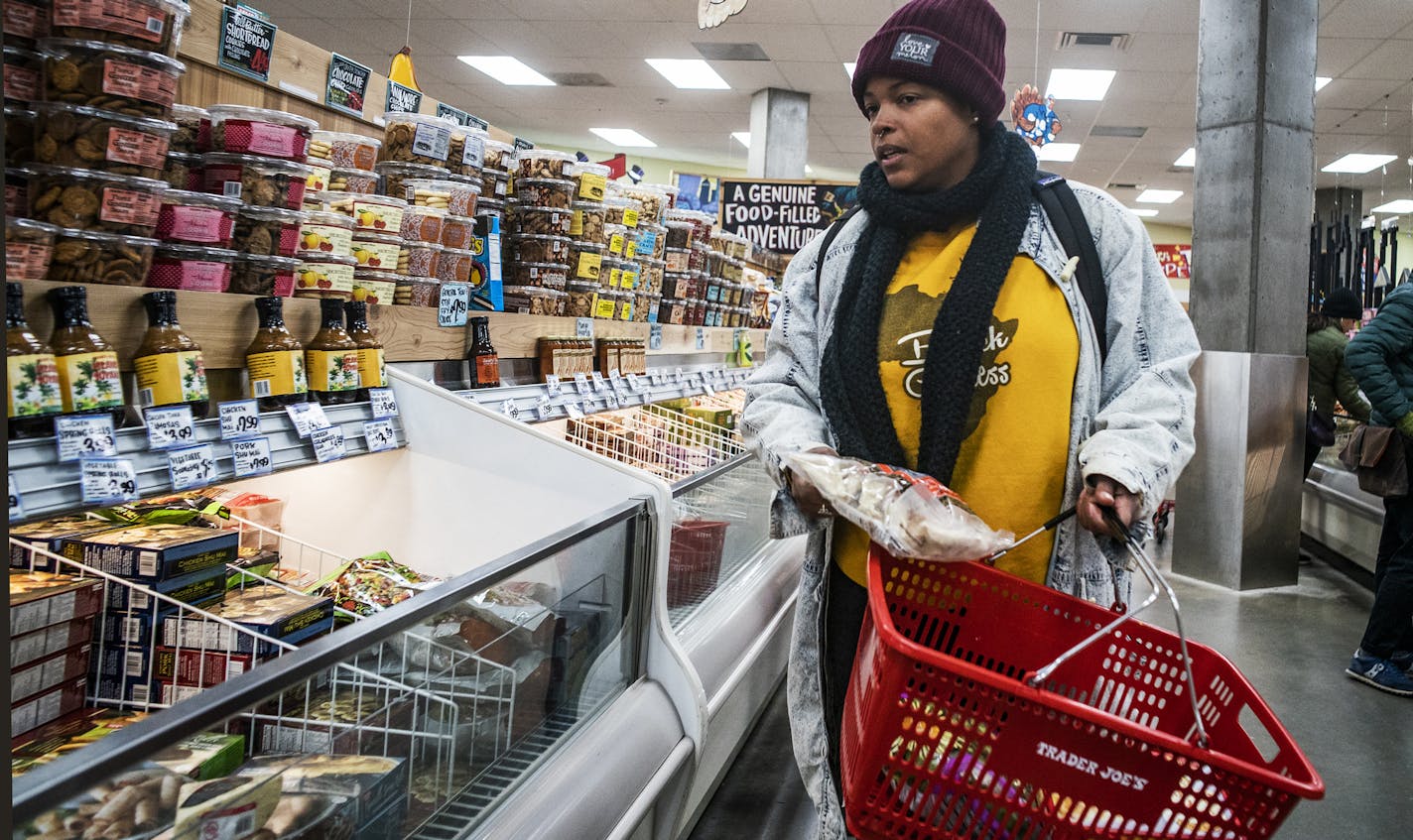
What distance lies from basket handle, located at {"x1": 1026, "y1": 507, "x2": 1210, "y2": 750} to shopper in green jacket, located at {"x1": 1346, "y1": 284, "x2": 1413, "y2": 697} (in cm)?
320

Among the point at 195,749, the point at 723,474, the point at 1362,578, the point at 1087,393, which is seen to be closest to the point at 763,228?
the point at 1362,578

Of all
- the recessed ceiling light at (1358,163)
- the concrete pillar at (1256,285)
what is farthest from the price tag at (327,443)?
the recessed ceiling light at (1358,163)

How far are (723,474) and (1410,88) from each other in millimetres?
10357

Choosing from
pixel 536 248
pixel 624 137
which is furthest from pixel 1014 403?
pixel 624 137

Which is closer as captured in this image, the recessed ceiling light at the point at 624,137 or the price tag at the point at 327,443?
the price tag at the point at 327,443

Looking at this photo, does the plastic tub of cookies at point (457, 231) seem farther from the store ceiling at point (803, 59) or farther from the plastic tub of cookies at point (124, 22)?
the store ceiling at point (803, 59)

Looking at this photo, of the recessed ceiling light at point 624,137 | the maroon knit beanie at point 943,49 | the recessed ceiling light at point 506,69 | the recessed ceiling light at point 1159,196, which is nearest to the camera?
the maroon knit beanie at point 943,49

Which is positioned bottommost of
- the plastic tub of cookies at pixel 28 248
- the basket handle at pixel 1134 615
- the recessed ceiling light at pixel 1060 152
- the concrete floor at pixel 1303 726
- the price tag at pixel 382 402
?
the concrete floor at pixel 1303 726

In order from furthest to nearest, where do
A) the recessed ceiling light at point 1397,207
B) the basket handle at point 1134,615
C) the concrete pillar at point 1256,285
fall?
1. the recessed ceiling light at point 1397,207
2. the concrete pillar at point 1256,285
3. the basket handle at point 1134,615

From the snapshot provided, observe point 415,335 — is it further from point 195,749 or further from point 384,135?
point 195,749

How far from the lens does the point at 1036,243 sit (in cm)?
157

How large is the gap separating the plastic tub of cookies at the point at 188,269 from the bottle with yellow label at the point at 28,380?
297mm

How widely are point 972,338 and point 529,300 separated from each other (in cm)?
159

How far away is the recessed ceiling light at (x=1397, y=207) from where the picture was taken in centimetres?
1469
